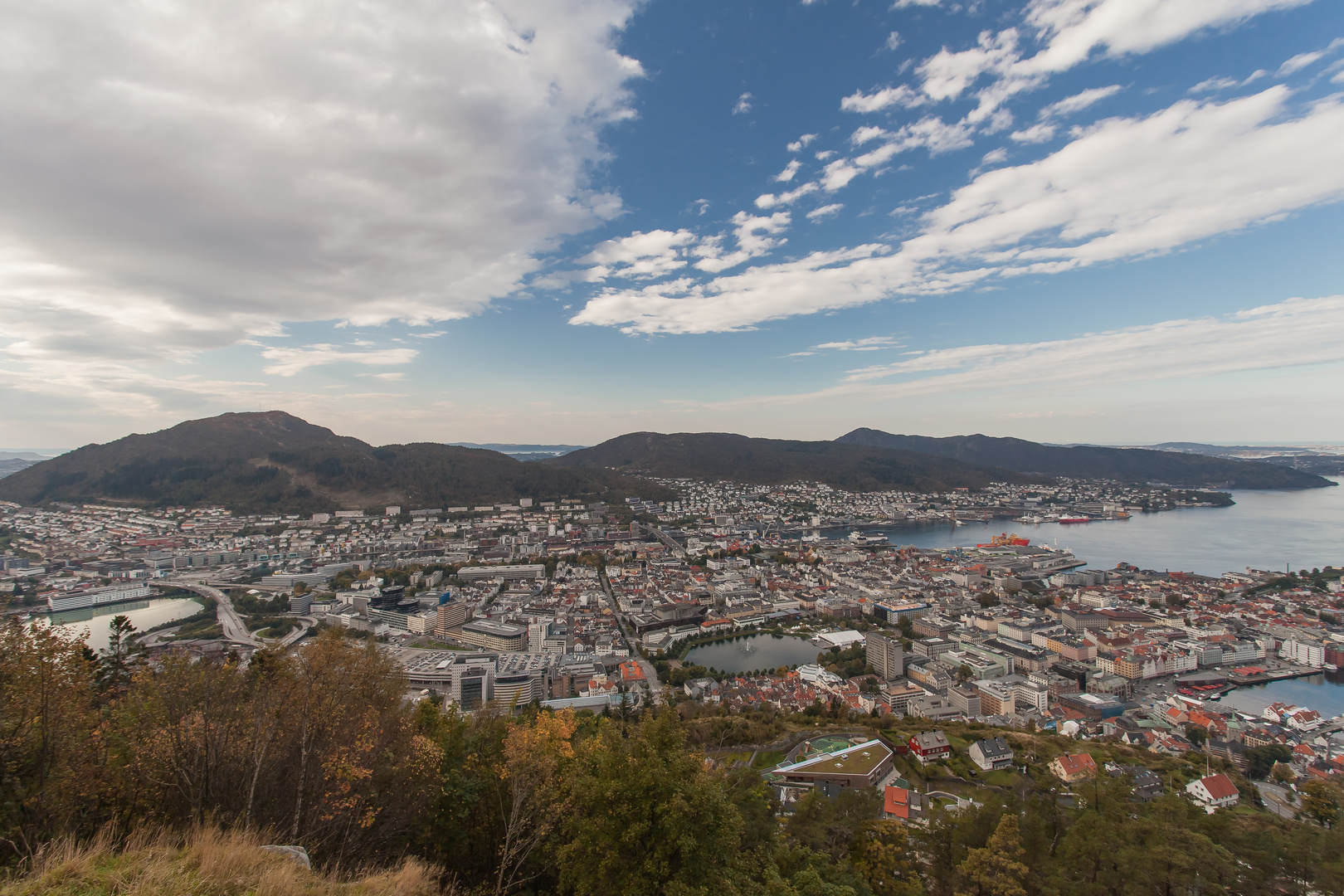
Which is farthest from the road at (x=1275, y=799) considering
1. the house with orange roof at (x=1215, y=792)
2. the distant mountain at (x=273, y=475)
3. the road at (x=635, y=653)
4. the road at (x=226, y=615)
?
the distant mountain at (x=273, y=475)

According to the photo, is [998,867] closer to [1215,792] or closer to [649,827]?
[649,827]

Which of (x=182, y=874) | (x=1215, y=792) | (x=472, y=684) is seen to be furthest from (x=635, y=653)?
(x=182, y=874)

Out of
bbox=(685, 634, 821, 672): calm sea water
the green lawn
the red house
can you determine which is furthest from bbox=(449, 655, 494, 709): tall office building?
the red house

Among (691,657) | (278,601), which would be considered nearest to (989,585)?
(691,657)

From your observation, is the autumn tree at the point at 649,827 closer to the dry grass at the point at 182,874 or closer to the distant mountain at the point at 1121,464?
the dry grass at the point at 182,874

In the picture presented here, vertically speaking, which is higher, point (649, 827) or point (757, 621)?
point (649, 827)
